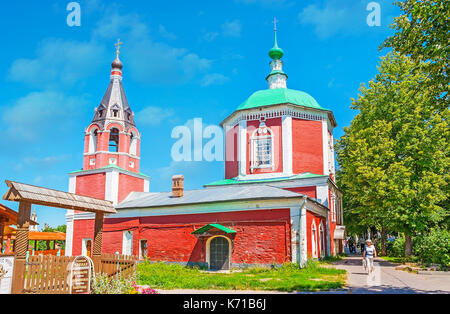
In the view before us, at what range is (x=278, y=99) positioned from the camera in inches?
985

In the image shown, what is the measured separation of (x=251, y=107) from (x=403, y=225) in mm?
11904

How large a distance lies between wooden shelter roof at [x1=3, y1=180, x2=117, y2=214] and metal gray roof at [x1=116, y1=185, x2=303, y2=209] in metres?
9.06

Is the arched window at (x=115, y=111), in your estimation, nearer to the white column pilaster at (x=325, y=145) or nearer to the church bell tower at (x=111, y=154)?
the church bell tower at (x=111, y=154)

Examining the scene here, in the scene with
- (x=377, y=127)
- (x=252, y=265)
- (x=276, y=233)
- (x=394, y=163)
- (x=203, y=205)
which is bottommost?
(x=252, y=265)

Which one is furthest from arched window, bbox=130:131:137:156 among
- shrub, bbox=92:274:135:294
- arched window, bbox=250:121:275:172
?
shrub, bbox=92:274:135:294

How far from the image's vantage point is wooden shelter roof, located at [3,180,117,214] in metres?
8.35

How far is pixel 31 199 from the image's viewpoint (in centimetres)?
859

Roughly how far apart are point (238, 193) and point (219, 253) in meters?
3.41

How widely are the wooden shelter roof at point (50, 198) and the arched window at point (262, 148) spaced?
14.5m

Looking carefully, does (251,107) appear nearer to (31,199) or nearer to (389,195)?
(389,195)

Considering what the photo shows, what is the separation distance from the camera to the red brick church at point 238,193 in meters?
18.2
